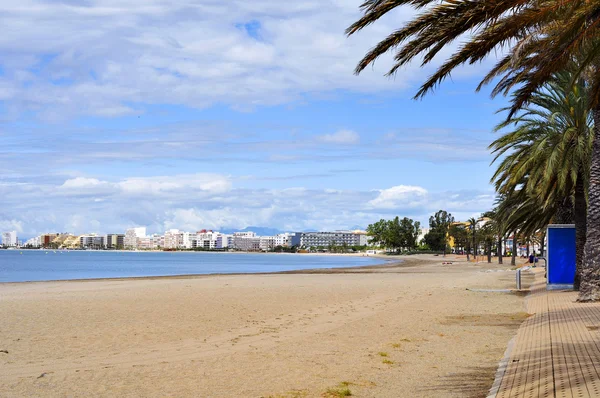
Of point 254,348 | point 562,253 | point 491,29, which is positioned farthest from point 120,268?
point 491,29

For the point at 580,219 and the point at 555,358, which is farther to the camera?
the point at 580,219

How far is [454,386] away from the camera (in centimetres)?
838

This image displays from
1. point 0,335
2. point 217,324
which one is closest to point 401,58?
point 217,324

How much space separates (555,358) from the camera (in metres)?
8.81

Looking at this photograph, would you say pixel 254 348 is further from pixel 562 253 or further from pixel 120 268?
pixel 120 268

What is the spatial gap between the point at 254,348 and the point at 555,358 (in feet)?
16.6

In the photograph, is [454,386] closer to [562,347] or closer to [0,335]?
[562,347]

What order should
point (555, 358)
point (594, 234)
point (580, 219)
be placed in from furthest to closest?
point (580, 219) → point (594, 234) → point (555, 358)

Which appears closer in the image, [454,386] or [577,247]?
[454,386]

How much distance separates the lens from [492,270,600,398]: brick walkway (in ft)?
23.0

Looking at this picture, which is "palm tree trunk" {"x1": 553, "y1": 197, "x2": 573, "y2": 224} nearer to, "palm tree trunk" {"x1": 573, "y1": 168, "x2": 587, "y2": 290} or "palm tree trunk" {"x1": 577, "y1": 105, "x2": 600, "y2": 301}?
"palm tree trunk" {"x1": 573, "y1": 168, "x2": 587, "y2": 290}

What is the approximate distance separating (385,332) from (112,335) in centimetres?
537

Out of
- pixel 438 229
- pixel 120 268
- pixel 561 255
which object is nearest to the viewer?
pixel 561 255

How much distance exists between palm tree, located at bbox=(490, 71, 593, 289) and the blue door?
1182 millimetres
